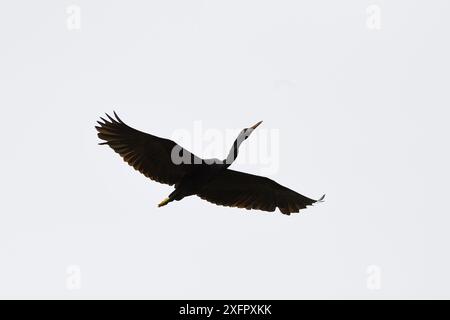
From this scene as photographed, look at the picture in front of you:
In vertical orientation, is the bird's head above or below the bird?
above

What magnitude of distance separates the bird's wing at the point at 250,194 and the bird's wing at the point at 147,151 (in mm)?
770

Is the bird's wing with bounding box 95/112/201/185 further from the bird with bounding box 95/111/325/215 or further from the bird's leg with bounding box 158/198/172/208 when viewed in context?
the bird's leg with bounding box 158/198/172/208

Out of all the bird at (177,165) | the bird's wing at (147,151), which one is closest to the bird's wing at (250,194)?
the bird at (177,165)

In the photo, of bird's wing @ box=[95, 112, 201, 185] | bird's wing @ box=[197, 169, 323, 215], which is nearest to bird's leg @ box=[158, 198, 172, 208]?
bird's wing @ box=[95, 112, 201, 185]

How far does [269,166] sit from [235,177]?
115 centimetres

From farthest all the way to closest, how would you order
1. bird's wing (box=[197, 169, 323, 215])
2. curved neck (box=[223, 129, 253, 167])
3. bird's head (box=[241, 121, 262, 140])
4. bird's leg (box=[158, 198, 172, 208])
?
bird's wing (box=[197, 169, 323, 215]) < bird's head (box=[241, 121, 262, 140]) < bird's leg (box=[158, 198, 172, 208]) < curved neck (box=[223, 129, 253, 167])

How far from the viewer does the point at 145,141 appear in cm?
1844

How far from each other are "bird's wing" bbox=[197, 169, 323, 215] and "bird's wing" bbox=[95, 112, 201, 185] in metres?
0.77

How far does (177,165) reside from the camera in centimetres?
1855

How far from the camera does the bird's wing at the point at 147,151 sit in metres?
18.3

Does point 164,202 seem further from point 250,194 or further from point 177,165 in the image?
point 250,194

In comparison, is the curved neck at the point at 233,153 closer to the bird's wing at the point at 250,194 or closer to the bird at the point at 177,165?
the bird at the point at 177,165

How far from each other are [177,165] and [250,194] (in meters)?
1.82

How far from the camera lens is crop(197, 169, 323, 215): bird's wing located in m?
19.2
